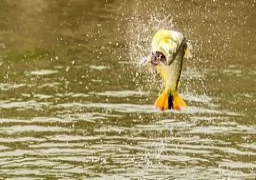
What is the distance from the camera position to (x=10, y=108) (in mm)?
12305

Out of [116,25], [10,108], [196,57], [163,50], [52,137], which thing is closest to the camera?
[163,50]

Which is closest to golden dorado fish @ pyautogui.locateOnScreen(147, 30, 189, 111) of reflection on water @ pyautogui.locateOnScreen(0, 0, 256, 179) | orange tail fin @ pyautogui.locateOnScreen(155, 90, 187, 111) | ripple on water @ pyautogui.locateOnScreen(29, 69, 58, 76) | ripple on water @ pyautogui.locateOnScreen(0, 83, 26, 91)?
orange tail fin @ pyautogui.locateOnScreen(155, 90, 187, 111)

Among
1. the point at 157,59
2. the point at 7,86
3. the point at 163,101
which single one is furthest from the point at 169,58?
the point at 7,86

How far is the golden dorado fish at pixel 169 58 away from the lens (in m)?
6.60

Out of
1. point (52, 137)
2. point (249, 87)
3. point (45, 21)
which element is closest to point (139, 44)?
point (45, 21)

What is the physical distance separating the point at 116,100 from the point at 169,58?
20.7 ft

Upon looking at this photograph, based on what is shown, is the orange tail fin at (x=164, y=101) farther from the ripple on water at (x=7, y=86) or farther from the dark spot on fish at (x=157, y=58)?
the ripple on water at (x=7, y=86)

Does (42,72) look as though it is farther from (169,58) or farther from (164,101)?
(169,58)

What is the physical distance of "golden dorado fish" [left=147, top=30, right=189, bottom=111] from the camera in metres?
6.60

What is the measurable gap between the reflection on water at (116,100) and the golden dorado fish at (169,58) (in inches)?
102

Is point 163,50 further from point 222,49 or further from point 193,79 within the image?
point 222,49

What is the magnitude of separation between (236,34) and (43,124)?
309 inches

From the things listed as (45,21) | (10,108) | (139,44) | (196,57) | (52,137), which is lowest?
(52,137)

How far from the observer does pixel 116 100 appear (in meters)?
12.9
